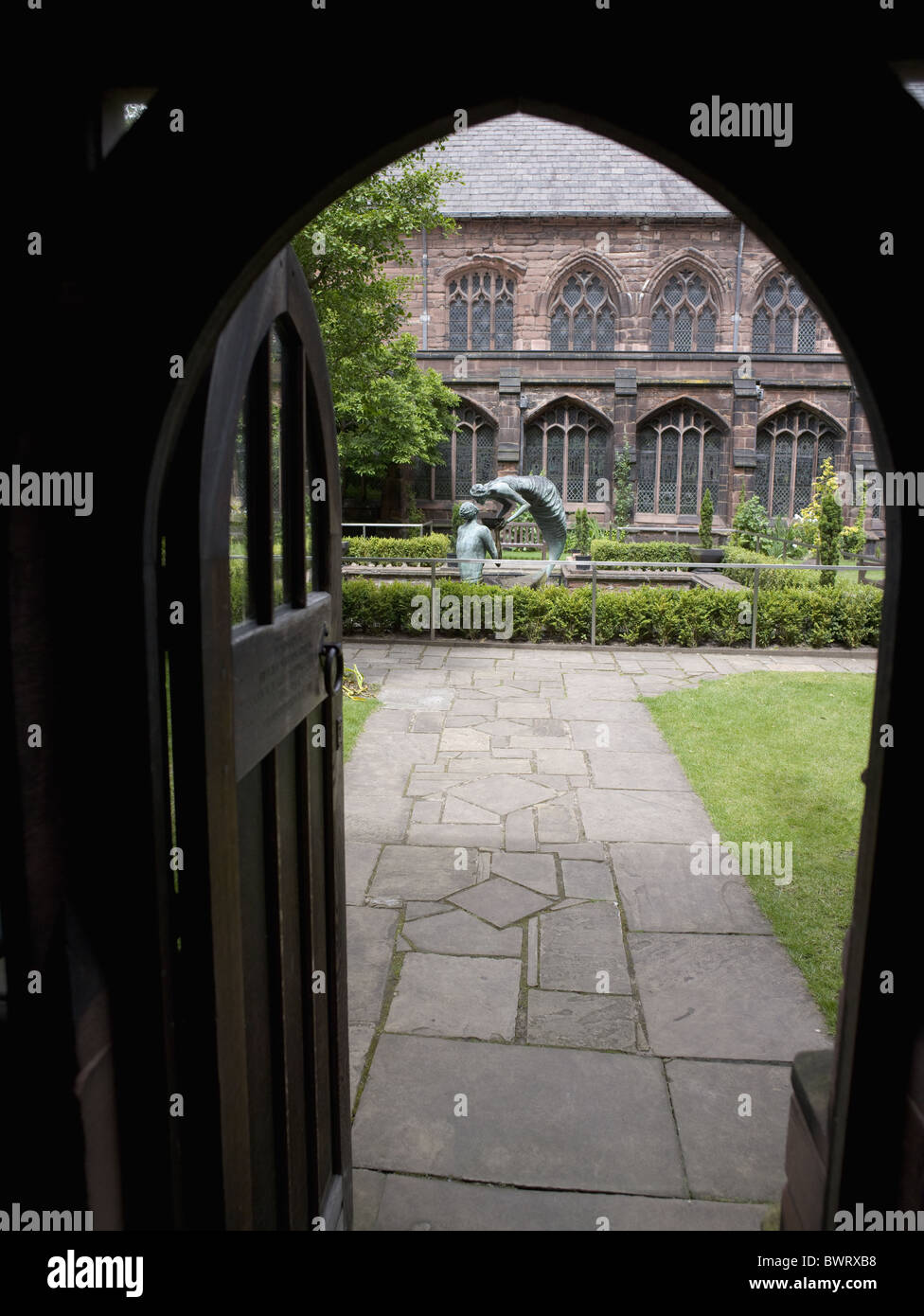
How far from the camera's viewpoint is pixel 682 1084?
261cm

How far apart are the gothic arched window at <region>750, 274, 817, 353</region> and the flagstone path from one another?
74.0ft

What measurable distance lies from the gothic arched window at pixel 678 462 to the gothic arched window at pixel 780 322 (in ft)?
10.9

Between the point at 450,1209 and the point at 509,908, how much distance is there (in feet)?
5.51

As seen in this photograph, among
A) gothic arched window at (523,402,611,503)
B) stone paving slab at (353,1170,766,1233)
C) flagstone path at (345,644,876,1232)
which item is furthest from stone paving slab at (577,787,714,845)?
gothic arched window at (523,402,611,503)

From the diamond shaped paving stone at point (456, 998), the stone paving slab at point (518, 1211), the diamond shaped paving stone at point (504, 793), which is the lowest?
the stone paving slab at point (518, 1211)

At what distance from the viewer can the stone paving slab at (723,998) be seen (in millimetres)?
2809

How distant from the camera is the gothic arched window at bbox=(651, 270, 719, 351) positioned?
978 inches

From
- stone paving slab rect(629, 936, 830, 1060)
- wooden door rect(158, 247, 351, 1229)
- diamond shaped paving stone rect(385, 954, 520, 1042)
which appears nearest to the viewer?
wooden door rect(158, 247, 351, 1229)

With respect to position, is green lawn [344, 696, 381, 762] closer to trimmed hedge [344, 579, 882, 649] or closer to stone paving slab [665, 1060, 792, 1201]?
trimmed hedge [344, 579, 882, 649]

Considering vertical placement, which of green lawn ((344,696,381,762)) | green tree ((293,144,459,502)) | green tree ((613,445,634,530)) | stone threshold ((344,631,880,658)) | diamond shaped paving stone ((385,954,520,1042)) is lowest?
diamond shaped paving stone ((385,954,520,1042))

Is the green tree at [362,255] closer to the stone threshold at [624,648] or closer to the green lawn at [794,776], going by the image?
the stone threshold at [624,648]

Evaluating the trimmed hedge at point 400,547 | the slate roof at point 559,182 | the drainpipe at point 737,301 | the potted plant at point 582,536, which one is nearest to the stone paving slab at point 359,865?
the trimmed hedge at point 400,547

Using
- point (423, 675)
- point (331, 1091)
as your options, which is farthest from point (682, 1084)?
point (423, 675)

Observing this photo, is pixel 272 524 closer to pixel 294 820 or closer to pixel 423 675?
pixel 294 820
